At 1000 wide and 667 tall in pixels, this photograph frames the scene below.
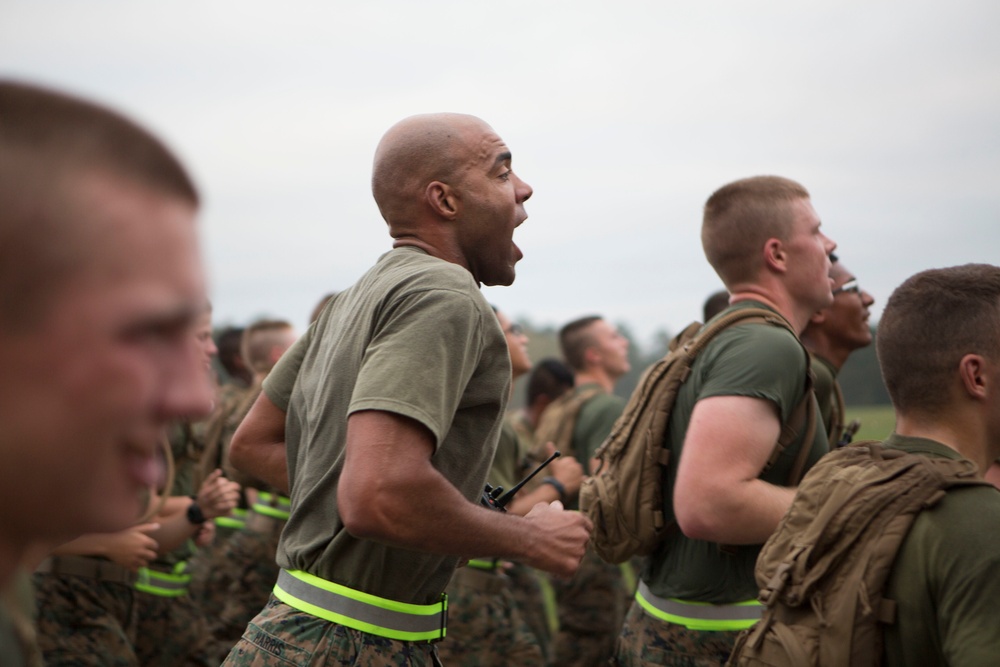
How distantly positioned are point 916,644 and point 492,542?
1008mm

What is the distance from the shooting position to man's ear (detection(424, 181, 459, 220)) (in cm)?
310

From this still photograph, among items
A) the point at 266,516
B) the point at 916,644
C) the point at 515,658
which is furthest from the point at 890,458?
the point at 266,516

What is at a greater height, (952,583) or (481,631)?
(952,583)

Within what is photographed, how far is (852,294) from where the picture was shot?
17.4ft

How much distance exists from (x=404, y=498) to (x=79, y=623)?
3.71m

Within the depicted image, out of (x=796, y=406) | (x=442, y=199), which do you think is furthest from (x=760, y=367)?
(x=442, y=199)

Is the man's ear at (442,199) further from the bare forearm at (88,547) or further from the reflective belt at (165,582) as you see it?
the reflective belt at (165,582)

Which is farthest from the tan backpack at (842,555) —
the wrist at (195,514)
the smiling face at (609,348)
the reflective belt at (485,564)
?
the smiling face at (609,348)

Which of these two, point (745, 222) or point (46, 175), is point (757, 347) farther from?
point (46, 175)

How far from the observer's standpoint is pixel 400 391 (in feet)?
8.13

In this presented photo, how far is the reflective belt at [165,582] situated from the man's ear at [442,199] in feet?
14.4

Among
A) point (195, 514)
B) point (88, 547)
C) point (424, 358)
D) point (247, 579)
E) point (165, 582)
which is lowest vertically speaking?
point (247, 579)

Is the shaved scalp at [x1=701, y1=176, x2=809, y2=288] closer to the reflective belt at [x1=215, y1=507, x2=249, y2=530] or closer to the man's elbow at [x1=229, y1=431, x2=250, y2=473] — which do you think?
the man's elbow at [x1=229, y1=431, x2=250, y2=473]

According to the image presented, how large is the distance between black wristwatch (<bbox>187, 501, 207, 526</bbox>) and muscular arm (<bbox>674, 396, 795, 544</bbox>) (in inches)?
145
